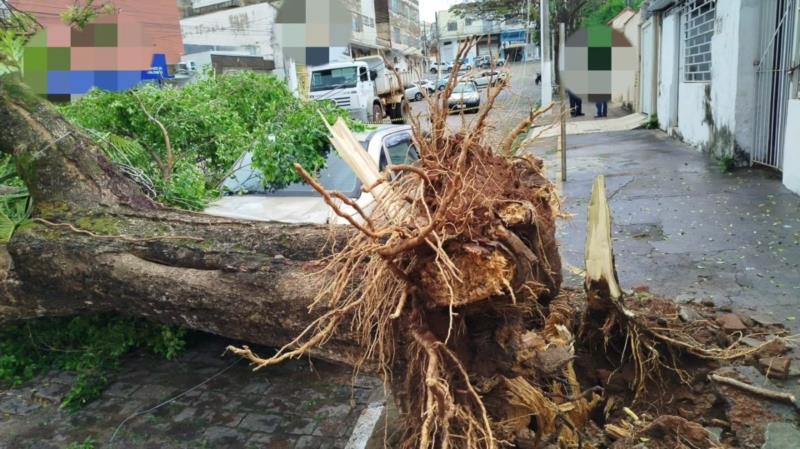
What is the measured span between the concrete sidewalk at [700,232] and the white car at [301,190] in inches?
77.0

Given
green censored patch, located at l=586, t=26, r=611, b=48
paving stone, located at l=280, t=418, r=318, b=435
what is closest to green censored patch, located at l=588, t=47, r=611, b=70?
green censored patch, located at l=586, t=26, r=611, b=48

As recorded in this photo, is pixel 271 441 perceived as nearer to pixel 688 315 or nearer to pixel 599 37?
pixel 688 315

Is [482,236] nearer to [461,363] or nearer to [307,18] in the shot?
[461,363]

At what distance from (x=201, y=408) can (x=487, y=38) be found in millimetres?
3039

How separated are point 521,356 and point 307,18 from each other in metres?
13.9

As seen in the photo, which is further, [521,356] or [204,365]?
[204,365]

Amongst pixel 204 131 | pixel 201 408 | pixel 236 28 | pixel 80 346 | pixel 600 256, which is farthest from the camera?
pixel 236 28

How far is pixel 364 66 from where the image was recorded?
64.5 feet

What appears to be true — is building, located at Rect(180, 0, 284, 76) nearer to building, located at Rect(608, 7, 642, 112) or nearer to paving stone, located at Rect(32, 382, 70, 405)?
building, located at Rect(608, 7, 642, 112)

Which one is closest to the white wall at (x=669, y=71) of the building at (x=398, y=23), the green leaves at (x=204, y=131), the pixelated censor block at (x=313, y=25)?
the pixelated censor block at (x=313, y=25)

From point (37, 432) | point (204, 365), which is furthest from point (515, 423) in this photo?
point (37, 432)

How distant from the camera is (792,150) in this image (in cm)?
728

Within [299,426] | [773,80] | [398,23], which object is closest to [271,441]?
[299,426]

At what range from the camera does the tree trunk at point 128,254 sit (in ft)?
10.8
